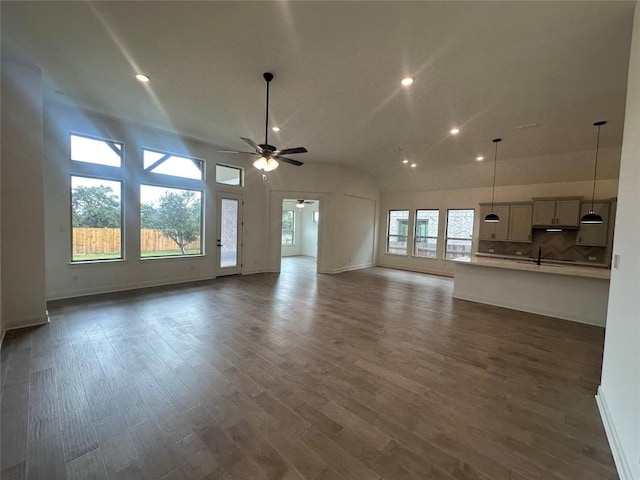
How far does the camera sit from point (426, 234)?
9.30 m

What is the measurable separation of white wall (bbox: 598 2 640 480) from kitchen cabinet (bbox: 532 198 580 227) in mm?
5411

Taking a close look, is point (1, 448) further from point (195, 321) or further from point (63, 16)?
point (63, 16)

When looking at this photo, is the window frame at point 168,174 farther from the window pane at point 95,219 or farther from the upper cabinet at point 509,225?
the upper cabinet at point 509,225

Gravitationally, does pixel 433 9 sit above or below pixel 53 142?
above

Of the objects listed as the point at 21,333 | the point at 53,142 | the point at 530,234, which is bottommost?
the point at 21,333

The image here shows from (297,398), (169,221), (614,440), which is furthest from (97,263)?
(614,440)

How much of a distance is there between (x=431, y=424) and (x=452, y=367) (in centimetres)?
103

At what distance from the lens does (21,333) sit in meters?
3.40

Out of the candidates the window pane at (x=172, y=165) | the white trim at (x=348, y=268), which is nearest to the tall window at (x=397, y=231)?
the white trim at (x=348, y=268)

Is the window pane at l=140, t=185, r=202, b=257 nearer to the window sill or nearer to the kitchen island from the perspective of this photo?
the window sill

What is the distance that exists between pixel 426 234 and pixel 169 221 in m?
7.97

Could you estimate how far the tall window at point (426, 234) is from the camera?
909 centimetres

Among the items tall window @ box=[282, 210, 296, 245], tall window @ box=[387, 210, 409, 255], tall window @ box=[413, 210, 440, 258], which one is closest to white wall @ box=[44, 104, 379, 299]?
tall window @ box=[387, 210, 409, 255]

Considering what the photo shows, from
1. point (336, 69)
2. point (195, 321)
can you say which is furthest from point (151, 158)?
point (336, 69)
